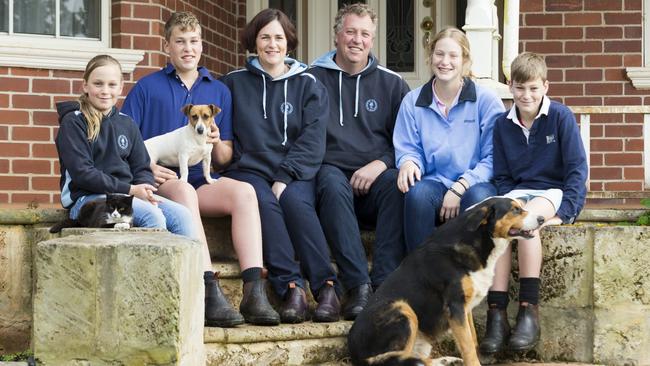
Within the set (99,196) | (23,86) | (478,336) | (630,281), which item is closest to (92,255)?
(99,196)

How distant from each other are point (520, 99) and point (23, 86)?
13.3 feet

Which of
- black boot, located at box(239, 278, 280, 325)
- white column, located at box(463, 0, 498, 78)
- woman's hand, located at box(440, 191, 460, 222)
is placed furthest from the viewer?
white column, located at box(463, 0, 498, 78)

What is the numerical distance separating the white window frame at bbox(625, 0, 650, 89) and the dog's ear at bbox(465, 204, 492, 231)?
188 inches

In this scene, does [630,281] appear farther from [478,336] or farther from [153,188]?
[153,188]

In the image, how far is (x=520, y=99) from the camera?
6.02 m

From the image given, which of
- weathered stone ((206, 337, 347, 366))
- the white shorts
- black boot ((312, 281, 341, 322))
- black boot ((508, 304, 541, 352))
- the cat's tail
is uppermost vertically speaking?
the white shorts

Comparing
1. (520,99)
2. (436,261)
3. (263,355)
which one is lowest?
(263,355)

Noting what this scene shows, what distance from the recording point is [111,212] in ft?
18.1

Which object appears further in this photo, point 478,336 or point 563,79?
point 563,79

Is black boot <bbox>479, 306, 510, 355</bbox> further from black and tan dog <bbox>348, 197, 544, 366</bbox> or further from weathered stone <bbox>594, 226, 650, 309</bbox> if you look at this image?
weathered stone <bbox>594, 226, 650, 309</bbox>

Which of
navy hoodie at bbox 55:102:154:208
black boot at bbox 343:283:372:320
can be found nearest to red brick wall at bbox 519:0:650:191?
black boot at bbox 343:283:372:320

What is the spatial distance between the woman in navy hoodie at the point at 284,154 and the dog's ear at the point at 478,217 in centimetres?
90

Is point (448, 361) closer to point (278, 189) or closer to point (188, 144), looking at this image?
point (278, 189)

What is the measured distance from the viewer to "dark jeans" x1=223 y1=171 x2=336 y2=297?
5.99 metres
